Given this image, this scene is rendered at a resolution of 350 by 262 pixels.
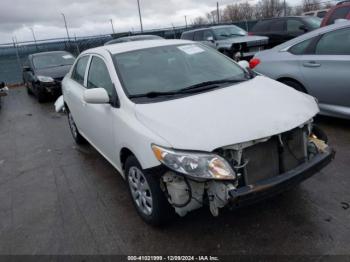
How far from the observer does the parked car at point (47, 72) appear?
33.7 feet

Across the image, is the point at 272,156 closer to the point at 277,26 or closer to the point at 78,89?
the point at 78,89

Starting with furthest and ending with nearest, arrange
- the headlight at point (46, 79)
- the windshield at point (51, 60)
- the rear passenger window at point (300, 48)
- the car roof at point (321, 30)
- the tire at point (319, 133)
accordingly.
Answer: the windshield at point (51, 60)
the headlight at point (46, 79)
the rear passenger window at point (300, 48)
the car roof at point (321, 30)
the tire at point (319, 133)

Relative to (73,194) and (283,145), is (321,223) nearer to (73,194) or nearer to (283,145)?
(283,145)

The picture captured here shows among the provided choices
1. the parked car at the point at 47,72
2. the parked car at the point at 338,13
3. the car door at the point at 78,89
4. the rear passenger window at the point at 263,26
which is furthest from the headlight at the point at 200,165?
the rear passenger window at the point at 263,26

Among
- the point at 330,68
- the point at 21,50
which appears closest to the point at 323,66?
the point at 330,68

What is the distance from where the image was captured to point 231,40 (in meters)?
11.8

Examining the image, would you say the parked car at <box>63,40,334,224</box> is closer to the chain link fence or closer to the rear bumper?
the rear bumper

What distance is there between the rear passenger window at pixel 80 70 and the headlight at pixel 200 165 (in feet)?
8.75

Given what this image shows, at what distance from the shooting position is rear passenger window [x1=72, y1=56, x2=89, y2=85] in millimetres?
4806

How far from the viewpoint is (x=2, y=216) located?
12.5 ft

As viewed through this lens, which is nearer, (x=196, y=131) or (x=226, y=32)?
(x=196, y=131)

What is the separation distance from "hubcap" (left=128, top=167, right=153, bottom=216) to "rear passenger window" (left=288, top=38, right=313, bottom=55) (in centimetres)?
360

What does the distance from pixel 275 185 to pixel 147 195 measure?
45.3 inches

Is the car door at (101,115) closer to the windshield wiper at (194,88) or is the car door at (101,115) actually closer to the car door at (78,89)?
the car door at (78,89)
